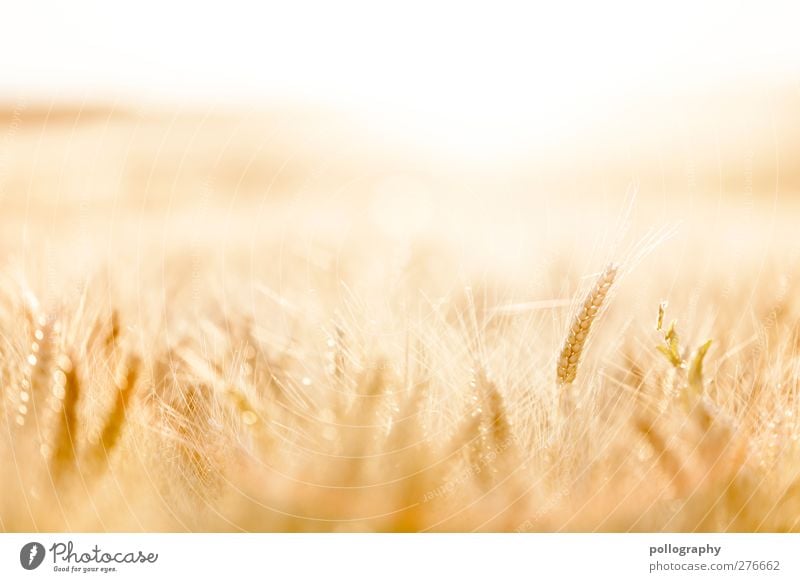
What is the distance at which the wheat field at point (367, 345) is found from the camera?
2.40 feet

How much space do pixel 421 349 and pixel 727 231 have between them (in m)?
0.47

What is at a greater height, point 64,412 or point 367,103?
point 367,103

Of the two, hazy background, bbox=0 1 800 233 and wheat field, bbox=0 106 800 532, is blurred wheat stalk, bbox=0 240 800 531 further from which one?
hazy background, bbox=0 1 800 233

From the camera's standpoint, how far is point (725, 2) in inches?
34.8

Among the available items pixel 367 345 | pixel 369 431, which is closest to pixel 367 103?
pixel 367 345

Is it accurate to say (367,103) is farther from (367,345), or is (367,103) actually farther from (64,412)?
(64,412)

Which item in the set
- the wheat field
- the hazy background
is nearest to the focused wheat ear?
the wheat field

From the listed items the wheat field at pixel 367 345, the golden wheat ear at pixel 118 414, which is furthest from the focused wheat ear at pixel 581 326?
the golden wheat ear at pixel 118 414

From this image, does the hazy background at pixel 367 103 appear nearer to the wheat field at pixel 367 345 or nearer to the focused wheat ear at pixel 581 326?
the wheat field at pixel 367 345

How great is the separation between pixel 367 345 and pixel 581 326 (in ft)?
0.84

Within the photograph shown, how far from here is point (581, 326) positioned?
659 millimetres

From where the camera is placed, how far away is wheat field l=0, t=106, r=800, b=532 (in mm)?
732
